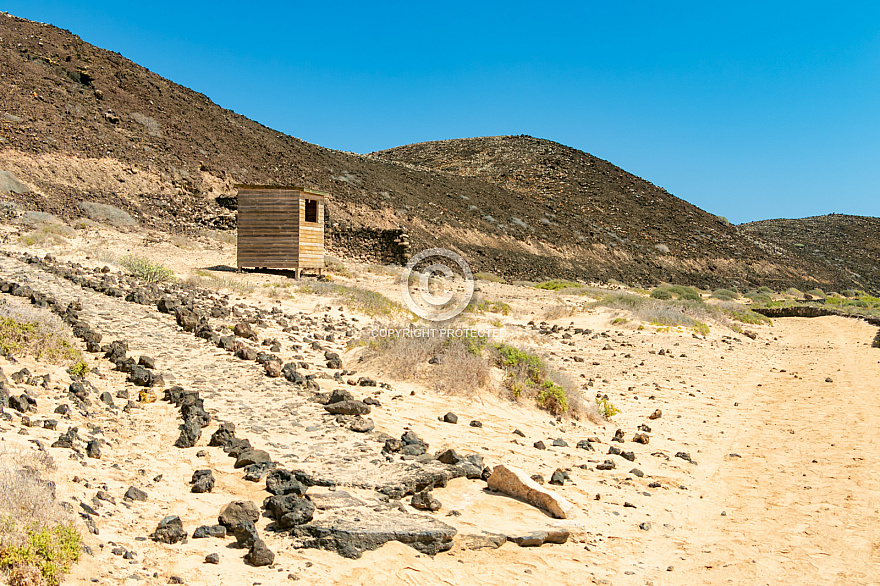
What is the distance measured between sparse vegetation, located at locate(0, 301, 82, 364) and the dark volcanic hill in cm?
1755

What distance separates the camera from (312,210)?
20609 millimetres

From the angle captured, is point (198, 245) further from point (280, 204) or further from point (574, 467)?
point (574, 467)

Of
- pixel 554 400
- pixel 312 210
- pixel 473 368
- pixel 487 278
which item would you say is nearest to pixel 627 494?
pixel 554 400

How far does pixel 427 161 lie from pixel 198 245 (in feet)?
159

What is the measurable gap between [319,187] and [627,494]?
3356 centimetres

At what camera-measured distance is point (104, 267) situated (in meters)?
14.3

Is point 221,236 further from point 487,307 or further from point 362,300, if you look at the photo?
point 362,300

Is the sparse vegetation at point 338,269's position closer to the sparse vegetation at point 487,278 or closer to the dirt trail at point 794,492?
the sparse vegetation at point 487,278

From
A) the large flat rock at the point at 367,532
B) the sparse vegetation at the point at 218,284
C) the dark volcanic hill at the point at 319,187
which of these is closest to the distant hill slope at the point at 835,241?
the dark volcanic hill at the point at 319,187

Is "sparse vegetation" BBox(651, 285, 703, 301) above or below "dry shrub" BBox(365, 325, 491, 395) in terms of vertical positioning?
above

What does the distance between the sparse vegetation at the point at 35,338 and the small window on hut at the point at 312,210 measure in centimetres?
1330

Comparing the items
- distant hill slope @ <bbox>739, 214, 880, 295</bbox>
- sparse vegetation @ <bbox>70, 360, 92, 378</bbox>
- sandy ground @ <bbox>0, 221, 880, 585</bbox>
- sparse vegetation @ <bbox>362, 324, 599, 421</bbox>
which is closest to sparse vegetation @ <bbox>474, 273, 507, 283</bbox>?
sandy ground @ <bbox>0, 221, 880, 585</bbox>

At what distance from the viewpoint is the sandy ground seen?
3.62 meters
